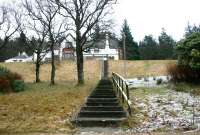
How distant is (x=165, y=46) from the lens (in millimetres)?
98875

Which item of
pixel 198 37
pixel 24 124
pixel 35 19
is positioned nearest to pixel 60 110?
pixel 24 124

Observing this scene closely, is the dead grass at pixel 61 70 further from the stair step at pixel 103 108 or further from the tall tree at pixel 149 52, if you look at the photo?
the stair step at pixel 103 108

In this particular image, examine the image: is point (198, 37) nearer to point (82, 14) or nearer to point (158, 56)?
point (82, 14)

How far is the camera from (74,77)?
5375 centimetres

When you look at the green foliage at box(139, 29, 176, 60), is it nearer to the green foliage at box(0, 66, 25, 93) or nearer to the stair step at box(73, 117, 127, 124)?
the green foliage at box(0, 66, 25, 93)

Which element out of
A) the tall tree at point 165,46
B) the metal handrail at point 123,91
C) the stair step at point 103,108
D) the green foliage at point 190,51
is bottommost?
the stair step at point 103,108

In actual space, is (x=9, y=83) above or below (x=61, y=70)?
below

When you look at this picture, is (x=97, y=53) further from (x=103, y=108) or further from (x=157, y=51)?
(x=103, y=108)

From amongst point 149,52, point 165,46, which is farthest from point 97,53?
point 165,46

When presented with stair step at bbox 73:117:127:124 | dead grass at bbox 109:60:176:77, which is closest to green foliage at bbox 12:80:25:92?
stair step at bbox 73:117:127:124

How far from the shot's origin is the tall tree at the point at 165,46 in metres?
94.1

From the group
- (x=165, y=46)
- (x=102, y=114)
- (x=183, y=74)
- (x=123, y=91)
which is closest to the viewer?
(x=102, y=114)

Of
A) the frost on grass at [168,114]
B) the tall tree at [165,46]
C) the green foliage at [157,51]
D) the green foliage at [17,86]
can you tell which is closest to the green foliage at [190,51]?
the frost on grass at [168,114]

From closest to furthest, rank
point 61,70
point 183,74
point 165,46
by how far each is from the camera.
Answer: point 183,74
point 61,70
point 165,46
